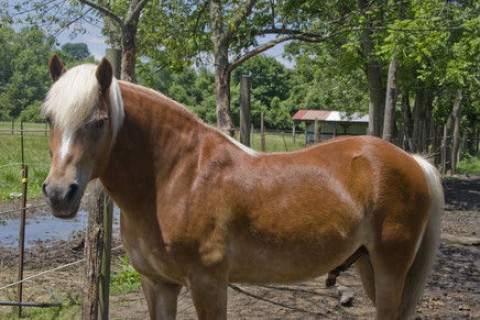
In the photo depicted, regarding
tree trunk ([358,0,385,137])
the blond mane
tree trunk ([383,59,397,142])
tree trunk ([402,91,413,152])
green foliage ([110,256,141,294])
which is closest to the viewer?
the blond mane

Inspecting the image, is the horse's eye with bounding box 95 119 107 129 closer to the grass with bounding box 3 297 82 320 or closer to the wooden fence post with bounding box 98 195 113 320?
the wooden fence post with bounding box 98 195 113 320

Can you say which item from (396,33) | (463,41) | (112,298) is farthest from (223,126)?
(463,41)

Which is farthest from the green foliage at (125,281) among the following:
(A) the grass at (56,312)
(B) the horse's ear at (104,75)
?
(B) the horse's ear at (104,75)

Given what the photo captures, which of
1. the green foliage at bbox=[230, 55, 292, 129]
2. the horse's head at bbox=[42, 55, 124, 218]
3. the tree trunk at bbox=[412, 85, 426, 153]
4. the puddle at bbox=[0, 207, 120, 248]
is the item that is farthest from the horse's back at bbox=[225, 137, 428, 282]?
the green foliage at bbox=[230, 55, 292, 129]

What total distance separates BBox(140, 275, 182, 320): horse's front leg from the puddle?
15.2ft

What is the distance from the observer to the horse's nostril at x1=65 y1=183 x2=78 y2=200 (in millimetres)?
1757

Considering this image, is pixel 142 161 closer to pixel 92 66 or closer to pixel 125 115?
pixel 125 115

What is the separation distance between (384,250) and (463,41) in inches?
287

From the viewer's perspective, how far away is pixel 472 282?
490 centimetres

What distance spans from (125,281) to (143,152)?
3114mm

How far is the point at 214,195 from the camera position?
2199 millimetres

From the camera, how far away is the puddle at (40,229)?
6.66m

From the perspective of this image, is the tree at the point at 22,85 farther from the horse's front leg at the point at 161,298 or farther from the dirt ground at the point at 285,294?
the horse's front leg at the point at 161,298

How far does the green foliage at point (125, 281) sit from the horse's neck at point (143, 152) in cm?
277
